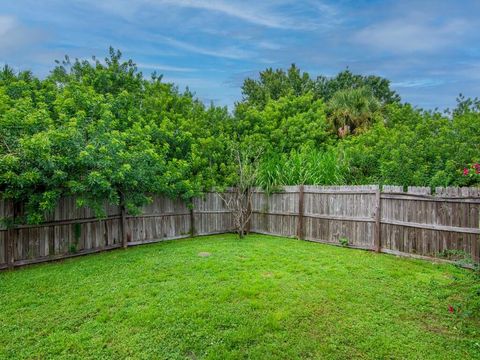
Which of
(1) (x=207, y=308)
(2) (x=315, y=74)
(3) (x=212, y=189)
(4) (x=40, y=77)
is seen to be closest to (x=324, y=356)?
(1) (x=207, y=308)

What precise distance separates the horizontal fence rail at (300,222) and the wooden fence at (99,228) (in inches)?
0.6

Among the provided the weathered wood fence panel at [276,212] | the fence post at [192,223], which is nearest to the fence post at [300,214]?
the weathered wood fence panel at [276,212]

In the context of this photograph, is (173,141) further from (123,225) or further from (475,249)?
(475,249)

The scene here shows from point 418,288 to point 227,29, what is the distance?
8.05 m

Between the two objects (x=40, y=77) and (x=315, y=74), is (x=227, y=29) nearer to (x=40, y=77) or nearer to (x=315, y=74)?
(x=40, y=77)

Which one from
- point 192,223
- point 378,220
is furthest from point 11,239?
point 378,220

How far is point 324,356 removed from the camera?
3256 mm

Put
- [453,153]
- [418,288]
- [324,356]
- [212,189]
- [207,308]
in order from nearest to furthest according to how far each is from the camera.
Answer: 1. [324,356]
2. [207,308]
3. [418,288]
4. [453,153]
5. [212,189]

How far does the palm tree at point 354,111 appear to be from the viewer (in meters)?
14.2

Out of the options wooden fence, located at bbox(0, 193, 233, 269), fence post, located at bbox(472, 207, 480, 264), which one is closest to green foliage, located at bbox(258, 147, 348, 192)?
wooden fence, located at bbox(0, 193, 233, 269)

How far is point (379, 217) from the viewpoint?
755cm

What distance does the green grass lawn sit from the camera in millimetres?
3404

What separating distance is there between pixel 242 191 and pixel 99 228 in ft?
13.5

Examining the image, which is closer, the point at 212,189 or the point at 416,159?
the point at 416,159
